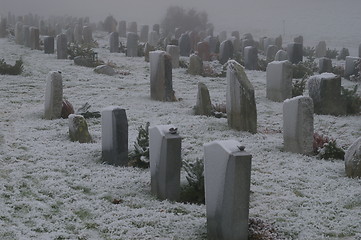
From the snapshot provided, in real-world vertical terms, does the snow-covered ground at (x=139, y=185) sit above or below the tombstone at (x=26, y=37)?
below

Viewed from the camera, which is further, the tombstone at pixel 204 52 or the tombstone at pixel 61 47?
the tombstone at pixel 204 52

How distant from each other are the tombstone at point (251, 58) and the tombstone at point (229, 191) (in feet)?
54.2

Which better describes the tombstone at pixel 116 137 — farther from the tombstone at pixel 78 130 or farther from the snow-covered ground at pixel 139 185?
the tombstone at pixel 78 130

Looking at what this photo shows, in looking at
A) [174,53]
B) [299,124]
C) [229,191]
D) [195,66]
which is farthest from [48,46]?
[229,191]

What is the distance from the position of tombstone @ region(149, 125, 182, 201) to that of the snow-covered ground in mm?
220

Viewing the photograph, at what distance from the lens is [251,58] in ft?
71.8

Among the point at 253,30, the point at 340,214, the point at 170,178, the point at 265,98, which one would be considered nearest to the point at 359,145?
the point at 340,214

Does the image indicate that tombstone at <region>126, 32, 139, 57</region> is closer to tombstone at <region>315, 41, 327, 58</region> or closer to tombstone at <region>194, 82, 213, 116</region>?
tombstone at <region>315, 41, 327, 58</region>

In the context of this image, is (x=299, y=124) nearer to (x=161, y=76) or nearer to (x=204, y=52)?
(x=161, y=76)

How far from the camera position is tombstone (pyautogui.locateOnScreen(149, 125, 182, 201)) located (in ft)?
22.5

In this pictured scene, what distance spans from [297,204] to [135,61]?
1695 cm

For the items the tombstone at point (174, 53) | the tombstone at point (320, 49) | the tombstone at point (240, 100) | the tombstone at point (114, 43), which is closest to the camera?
the tombstone at point (240, 100)

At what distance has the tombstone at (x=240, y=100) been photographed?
1066 cm

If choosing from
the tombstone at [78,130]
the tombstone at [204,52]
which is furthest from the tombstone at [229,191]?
the tombstone at [204,52]
